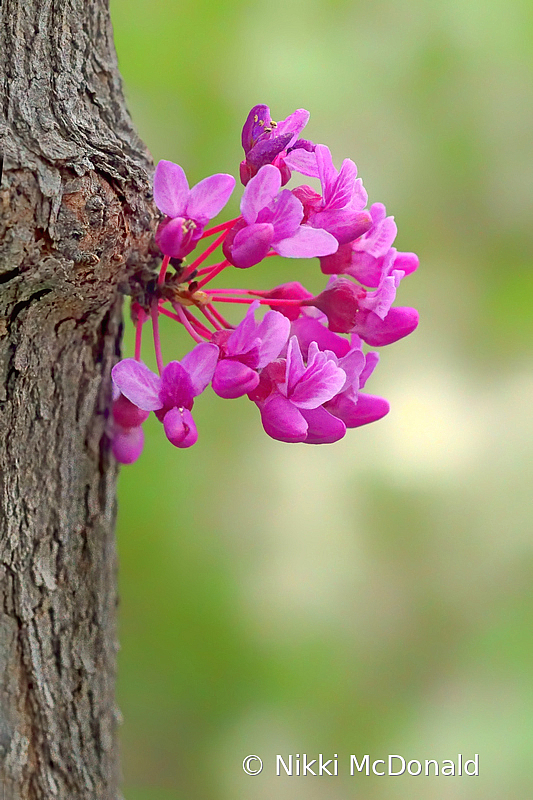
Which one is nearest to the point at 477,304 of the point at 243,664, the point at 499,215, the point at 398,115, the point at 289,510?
the point at 499,215

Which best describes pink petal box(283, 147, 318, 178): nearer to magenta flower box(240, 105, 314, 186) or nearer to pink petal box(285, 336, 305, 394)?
magenta flower box(240, 105, 314, 186)

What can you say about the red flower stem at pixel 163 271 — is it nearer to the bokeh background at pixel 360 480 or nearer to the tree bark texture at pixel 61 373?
the tree bark texture at pixel 61 373

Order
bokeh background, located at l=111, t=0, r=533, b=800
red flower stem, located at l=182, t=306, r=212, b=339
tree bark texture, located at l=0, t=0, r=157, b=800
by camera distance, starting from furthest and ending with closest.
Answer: bokeh background, located at l=111, t=0, r=533, b=800
red flower stem, located at l=182, t=306, r=212, b=339
tree bark texture, located at l=0, t=0, r=157, b=800

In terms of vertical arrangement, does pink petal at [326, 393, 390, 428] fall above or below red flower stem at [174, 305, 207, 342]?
below

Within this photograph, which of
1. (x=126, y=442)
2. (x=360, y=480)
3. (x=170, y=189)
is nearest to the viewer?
(x=170, y=189)

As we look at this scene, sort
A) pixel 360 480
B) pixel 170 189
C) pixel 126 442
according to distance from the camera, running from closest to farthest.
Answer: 1. pixel 170 189
2. pixel 126 442
3. pixel 360 480

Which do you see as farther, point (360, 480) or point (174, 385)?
point (360, 480)

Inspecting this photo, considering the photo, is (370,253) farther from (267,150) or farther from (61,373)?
(61,373)

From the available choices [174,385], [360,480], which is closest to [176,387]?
[174,385]

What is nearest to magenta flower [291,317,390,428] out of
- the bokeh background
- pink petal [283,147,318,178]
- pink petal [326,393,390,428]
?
pink petal [326,393,390,428]
